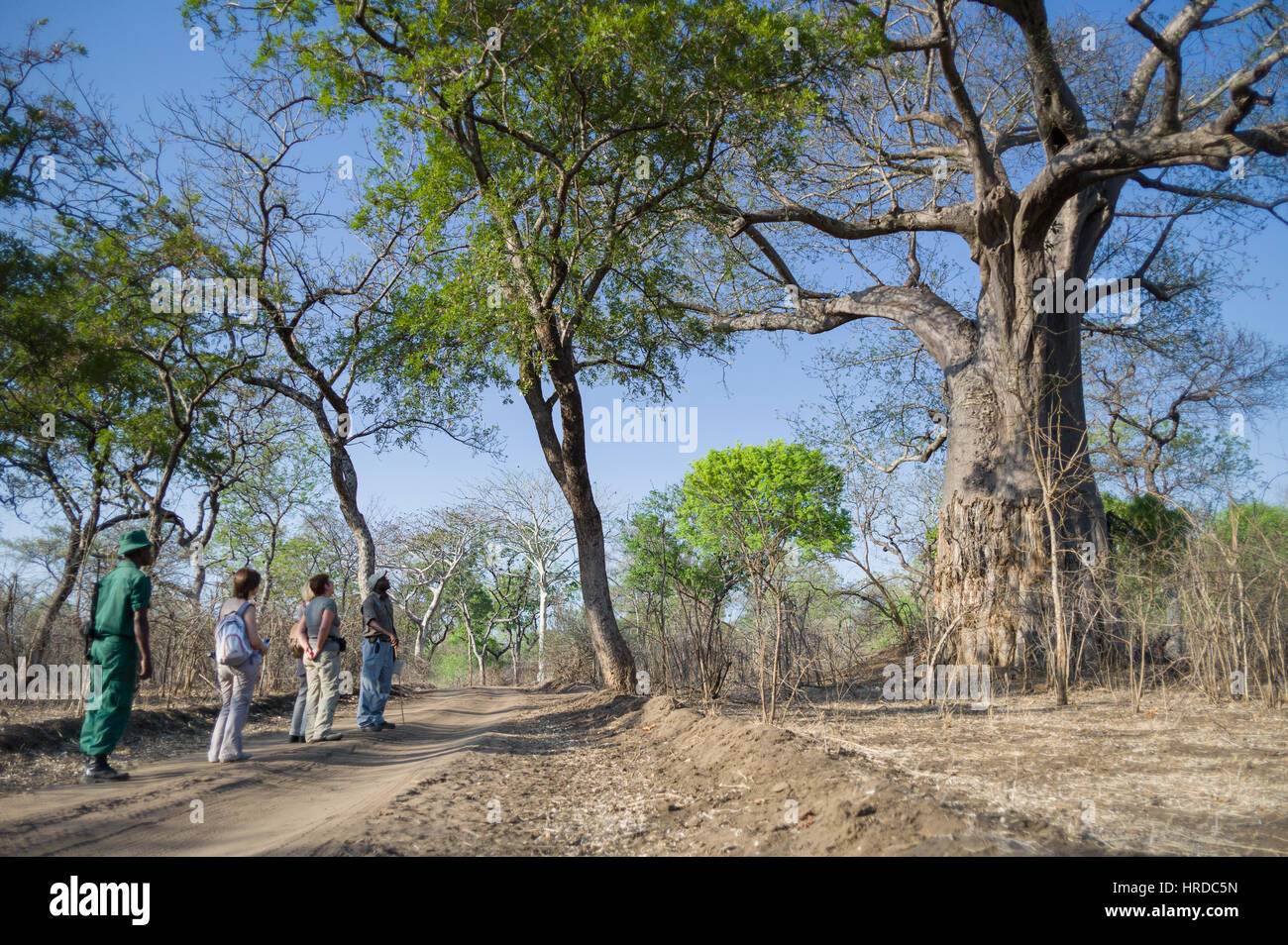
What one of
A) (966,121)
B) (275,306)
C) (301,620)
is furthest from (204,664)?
(966,121)

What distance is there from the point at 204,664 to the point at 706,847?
392 inches

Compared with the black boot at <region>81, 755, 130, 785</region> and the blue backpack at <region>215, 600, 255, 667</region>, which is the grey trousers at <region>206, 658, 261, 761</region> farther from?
the black boot at <region>81, 755, 130, 785</region>

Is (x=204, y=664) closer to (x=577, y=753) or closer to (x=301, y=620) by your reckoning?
(x=301, y=620)

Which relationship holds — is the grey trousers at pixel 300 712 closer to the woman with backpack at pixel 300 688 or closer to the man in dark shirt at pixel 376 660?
the woman with backpack at pixel 300 688

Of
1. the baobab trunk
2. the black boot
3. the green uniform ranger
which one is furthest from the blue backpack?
the baobab trunk

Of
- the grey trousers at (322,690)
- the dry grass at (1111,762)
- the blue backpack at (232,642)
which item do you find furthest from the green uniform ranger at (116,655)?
the dry grass at (1111,762)

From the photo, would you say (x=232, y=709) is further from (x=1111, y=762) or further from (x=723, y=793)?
(x=1111, y=762)

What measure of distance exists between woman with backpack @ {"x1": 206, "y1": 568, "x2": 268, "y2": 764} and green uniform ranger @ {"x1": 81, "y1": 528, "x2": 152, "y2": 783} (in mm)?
734

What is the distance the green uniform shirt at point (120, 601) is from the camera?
17.0 feet

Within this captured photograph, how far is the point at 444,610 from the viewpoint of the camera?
134 ft

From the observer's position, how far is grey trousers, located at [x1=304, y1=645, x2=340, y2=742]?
748 cm

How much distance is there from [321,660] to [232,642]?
5.05ft

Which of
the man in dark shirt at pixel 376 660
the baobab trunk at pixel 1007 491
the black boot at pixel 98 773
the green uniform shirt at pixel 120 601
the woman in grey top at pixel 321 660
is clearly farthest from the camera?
the baobab trunk at pixel 1007 491

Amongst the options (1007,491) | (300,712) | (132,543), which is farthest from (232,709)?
(1007,491)
